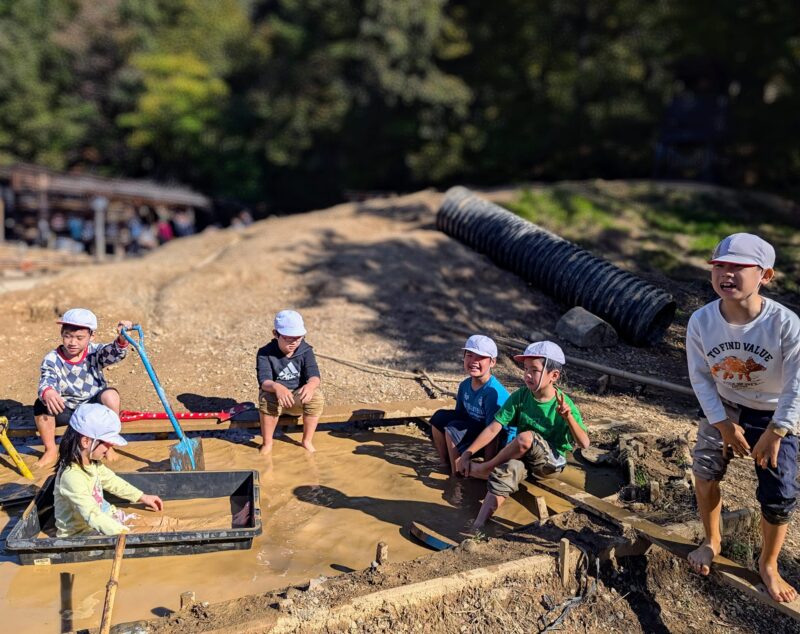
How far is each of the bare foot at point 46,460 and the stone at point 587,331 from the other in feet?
18.2

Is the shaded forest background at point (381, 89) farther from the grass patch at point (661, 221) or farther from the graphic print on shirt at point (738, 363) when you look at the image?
the graphic print on shirt at point (738, 363)

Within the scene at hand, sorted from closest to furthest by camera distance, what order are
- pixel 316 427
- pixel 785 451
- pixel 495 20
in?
1. pixel 785 451
2. pixel 316 427
3. pixel 495 20

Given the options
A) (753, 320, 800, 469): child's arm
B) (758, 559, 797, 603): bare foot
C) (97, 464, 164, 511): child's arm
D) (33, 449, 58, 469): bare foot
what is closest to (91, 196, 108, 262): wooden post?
(33, 449, 58, 469): bare foot

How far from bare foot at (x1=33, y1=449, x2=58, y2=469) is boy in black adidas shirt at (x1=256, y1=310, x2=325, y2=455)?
1.60m

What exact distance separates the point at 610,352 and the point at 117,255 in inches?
670

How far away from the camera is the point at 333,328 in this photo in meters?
9.24

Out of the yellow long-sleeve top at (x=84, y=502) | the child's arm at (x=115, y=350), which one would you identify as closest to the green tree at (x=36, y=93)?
the child's arm at (x=115, y=350)

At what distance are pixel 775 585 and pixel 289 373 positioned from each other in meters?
3.83

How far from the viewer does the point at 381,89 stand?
2398cm

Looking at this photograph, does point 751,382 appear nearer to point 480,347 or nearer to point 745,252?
point 745,252

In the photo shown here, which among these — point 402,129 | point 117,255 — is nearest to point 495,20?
point 402,129

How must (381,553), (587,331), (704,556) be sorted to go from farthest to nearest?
(587,331), (381,553), (704,556)

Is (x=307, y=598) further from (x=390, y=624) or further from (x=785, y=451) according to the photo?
(x=785, y=451)

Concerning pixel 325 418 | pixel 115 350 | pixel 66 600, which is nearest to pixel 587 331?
pixel 325 418
